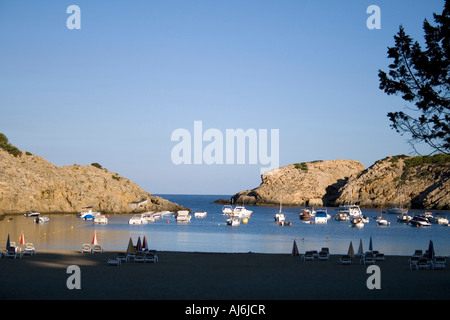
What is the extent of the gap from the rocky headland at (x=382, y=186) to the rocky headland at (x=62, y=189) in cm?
5638

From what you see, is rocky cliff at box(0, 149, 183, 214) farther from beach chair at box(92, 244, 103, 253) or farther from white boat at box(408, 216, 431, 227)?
beach chair at box(92, 244, 103, 253)

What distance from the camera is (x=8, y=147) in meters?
116

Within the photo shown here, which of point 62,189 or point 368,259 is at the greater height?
point 62,189

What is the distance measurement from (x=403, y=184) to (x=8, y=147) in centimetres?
11602

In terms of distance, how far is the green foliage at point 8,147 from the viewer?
374ft

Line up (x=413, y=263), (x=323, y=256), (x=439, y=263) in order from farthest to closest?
(x=323, y=256), (x=413, y=263), (x=439, y=263)

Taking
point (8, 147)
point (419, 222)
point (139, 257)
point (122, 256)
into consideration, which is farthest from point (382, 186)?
point (122, 256)

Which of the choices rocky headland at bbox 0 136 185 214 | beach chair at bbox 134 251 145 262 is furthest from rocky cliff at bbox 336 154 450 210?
beach chair at bbox 134 251 145 262

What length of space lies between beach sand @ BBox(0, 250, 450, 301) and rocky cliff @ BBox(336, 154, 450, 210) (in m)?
137

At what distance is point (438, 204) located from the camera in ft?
506

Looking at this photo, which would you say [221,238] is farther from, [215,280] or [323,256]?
[215,280]

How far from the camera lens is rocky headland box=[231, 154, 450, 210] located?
161500 mm

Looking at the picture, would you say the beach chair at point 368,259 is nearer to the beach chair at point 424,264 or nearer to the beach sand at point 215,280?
the beach sand at point 215,280
